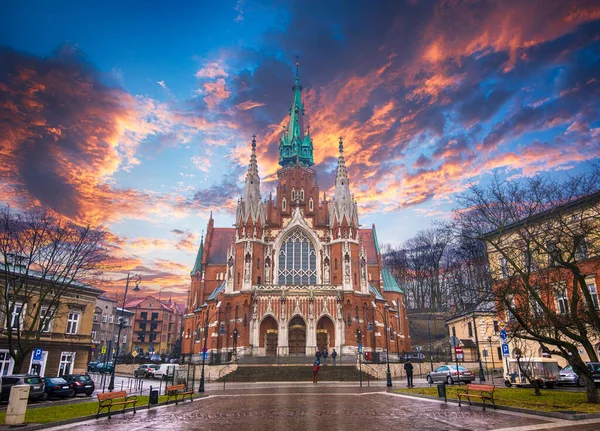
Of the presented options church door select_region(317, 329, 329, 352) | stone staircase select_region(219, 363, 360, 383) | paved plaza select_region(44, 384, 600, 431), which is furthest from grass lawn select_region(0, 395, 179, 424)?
church door select_region(317, 329, 329, 352)

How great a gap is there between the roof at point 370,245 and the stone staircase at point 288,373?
25803 millimetres

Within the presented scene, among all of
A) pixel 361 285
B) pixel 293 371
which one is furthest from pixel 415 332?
pixel 293 371

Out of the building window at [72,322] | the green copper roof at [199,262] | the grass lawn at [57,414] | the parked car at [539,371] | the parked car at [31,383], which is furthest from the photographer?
the green copper roof at [199,262]

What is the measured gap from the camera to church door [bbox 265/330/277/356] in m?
47.7

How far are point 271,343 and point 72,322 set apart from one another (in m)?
20.6

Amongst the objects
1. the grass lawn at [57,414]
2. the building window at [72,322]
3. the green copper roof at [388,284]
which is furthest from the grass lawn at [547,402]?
the green copper roof at [388,284]

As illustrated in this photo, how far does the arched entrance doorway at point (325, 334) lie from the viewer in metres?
47.8

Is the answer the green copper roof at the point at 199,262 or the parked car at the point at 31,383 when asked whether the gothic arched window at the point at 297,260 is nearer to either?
the green copper roof at the point at 199,262

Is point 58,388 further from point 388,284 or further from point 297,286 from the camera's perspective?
point 388,284

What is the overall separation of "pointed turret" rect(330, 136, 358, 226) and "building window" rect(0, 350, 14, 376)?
117 feet

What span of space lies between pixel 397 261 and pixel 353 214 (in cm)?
3651

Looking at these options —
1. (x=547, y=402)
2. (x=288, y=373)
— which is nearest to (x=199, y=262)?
(x=288, y=373)

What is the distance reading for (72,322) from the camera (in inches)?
1591

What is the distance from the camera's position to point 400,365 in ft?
135
